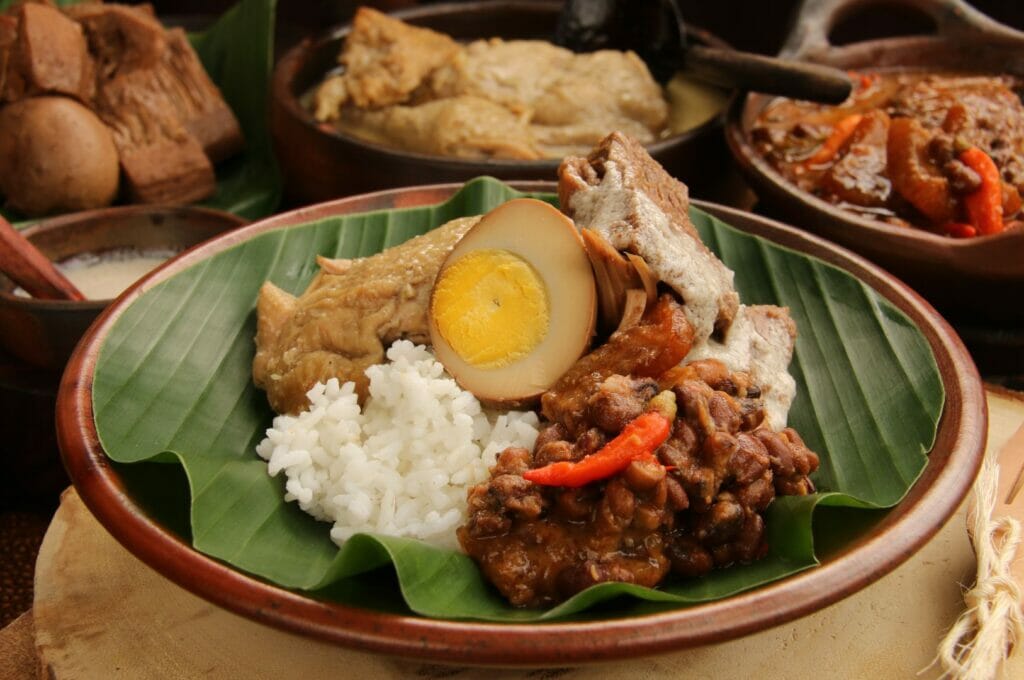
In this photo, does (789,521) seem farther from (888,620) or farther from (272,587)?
(272,587)

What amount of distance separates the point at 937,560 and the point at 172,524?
1.87 m

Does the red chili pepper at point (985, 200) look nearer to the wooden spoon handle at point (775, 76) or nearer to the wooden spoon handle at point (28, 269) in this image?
the wooden spoon handle at point (775, 76)

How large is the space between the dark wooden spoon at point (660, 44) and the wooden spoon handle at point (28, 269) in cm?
285

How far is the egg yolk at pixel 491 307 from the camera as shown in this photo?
92.4 inches

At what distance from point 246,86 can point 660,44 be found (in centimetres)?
220

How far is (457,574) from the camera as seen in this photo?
1.97 meters

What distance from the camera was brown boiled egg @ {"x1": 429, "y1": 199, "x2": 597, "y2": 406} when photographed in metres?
2.31

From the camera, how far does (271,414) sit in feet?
8.45

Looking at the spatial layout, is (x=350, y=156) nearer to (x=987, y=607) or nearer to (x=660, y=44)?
(x=660, y=44)

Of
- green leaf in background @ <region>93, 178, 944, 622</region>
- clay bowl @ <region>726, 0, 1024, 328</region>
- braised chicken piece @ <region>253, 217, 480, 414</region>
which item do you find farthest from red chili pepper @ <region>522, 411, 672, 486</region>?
clay bowl @ <region>726, 0, 1024, 328</region>

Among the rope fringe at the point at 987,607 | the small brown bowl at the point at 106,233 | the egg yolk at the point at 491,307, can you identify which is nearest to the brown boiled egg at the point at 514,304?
the egg yolk at the point at 491,307

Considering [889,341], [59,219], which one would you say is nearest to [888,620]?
[889,341]

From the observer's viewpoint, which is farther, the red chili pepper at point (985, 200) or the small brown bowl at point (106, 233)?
the red chili pepper at point (985, 200)

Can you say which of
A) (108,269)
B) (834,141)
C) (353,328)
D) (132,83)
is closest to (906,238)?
(834,141)
